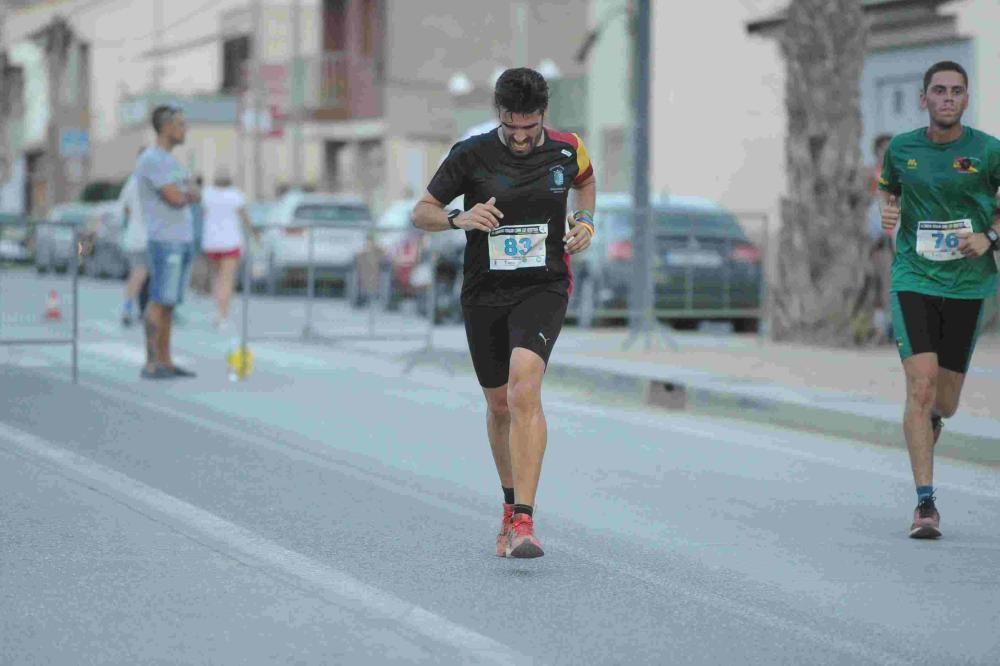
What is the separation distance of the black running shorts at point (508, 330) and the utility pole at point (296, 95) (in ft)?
134

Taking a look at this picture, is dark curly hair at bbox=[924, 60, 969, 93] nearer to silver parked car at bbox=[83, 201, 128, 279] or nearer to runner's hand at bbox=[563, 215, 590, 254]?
runner's hand at bbox=[563, 215, 590, 254]

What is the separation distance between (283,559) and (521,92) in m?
1.93

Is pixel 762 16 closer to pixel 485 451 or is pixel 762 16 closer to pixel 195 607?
pixel 485 451

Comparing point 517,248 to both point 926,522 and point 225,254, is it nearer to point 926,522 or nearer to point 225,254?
point 926,522

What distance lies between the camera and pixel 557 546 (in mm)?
8289

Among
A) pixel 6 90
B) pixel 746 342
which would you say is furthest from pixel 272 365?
pixel 6 90

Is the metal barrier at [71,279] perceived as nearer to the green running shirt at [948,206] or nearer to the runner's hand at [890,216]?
the runner's hand at [890,216]

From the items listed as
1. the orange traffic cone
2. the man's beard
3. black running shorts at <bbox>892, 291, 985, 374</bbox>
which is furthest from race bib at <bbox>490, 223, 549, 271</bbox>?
the orange traffic cone

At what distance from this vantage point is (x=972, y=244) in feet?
28.9

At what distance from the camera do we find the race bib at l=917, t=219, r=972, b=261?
8906mm

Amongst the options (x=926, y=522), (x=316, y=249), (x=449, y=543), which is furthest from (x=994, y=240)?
(x=316, y=249)

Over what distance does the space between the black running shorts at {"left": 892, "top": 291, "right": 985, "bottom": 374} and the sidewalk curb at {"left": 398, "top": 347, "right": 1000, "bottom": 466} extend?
2.56m

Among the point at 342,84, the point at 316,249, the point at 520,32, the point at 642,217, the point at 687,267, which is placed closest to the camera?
the point at 316,249

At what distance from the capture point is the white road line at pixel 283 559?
20.9 ft
